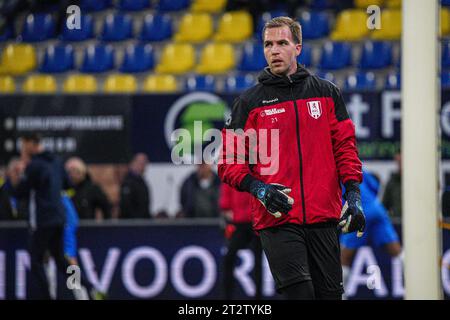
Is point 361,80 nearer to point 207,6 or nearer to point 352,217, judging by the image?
point 207,6

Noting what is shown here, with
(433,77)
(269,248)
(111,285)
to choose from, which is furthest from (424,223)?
(111,285)

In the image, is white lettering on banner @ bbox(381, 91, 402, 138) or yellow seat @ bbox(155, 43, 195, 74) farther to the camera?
yellow seat @ bbox(155, 43, 195, 74)

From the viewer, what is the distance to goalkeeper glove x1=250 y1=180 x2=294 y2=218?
4758 millimetres

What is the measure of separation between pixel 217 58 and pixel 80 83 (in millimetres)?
1991

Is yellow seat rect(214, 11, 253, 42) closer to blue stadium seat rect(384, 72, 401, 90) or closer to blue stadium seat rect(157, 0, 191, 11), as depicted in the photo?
blue stadium seat rect(157, 0, 191, 11)

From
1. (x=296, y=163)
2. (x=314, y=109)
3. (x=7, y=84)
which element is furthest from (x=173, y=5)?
(x=296, y=163)

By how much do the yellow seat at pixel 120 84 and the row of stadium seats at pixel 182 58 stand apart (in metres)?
0.32

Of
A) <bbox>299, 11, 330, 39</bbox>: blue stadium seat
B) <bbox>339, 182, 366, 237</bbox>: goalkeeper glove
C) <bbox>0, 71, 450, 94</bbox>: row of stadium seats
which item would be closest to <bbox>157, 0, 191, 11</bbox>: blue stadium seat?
<bbox>0, 71, 450, 94</bbox>: row of stadium seats

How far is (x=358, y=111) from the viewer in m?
10.1

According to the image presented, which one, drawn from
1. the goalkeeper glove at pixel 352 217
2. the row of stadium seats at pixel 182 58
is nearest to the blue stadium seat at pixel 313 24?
the row of stadium seats at pixel 182 58

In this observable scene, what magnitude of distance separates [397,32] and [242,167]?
332 inches

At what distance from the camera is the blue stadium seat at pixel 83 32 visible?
1265 centimetres

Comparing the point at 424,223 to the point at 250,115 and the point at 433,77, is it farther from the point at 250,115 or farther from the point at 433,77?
the point at 250,115

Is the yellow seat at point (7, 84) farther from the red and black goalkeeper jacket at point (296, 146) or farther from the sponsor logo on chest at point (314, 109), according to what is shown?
the sponsor logo on chest at point (314, 109)
